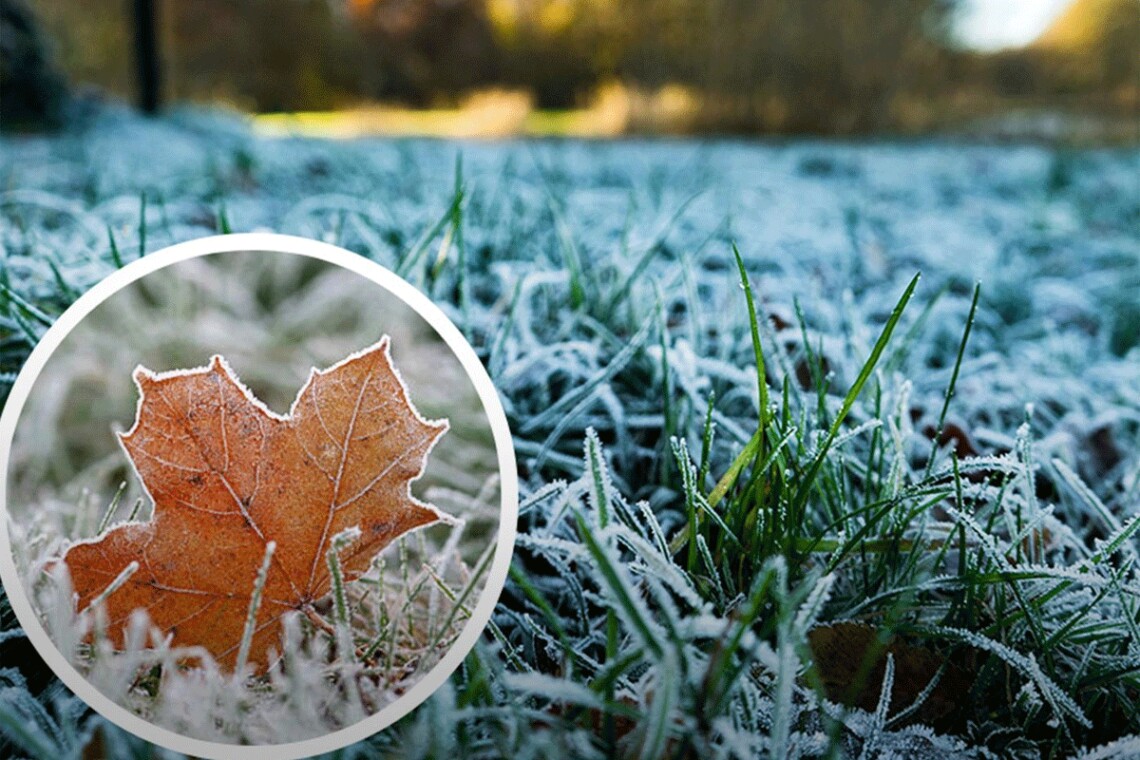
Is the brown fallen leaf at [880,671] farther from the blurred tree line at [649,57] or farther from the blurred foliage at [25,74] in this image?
the blurred tree line at [649,57]

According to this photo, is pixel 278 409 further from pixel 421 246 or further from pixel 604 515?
pixel 604 515

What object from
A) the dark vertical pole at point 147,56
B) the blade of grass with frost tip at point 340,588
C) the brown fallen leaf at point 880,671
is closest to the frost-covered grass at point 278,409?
the blade of grass with frost tip at point 340,588

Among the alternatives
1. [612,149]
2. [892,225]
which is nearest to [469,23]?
[612,149]

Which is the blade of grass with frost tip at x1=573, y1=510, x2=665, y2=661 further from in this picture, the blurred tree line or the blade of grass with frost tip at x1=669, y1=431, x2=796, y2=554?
the blurred tree line

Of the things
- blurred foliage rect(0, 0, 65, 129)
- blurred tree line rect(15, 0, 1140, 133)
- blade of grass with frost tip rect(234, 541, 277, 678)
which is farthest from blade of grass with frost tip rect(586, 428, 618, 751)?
blurred tree line rect(15, 0, 1140, 133)

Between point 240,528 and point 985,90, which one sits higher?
point 985,90

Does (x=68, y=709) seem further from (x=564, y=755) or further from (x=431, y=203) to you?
(x=431, y=203)

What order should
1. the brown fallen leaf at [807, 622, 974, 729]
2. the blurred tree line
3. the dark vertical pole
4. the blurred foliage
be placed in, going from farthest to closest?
the blurred tree line, the dark vertical pole, the blurred foliage, the brown fallen leaf at [807, 622, 974, 729]
